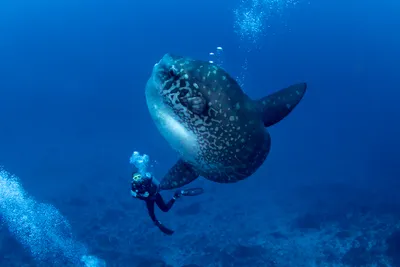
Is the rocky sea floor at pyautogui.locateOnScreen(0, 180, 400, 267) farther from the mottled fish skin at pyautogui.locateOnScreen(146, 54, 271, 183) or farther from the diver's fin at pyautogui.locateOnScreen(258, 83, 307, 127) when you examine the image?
the mottled fish skin at pyautogui.locateOnScreen(146, 54, 271, 183)

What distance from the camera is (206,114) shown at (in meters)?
3.12

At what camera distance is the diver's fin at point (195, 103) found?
119 inches

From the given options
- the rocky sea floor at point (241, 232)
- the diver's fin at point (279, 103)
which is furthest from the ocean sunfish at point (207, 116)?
the rocky sea floor at point (241, 232)

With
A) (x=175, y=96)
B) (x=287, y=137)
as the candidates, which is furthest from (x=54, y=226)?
(x=287, y=137)

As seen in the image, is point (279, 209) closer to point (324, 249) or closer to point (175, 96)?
point (324, 249)

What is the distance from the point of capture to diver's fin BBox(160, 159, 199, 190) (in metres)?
4.30

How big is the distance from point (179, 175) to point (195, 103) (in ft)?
5.17

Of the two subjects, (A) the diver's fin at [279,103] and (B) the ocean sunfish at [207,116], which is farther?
(A) the diver's fin at [279,103]

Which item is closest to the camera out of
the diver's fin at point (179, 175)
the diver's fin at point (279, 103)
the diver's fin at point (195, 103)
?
the diver's fin at point (195, 103)

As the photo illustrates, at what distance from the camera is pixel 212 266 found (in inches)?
661

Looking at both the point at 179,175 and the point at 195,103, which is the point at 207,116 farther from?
the point at 179,175

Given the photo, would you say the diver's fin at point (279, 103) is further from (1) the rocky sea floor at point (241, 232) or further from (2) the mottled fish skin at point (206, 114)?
(1) the rocky sea floor at point (241, 232)

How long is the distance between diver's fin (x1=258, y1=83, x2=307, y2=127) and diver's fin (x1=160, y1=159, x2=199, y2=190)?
1.08 m

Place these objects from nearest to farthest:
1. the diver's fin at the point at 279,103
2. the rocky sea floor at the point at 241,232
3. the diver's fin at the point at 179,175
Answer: the diver's fin at the point at 279,103 < the diver's fin at the point at 179,175 < the rocky sea floor at the point at 241,232
